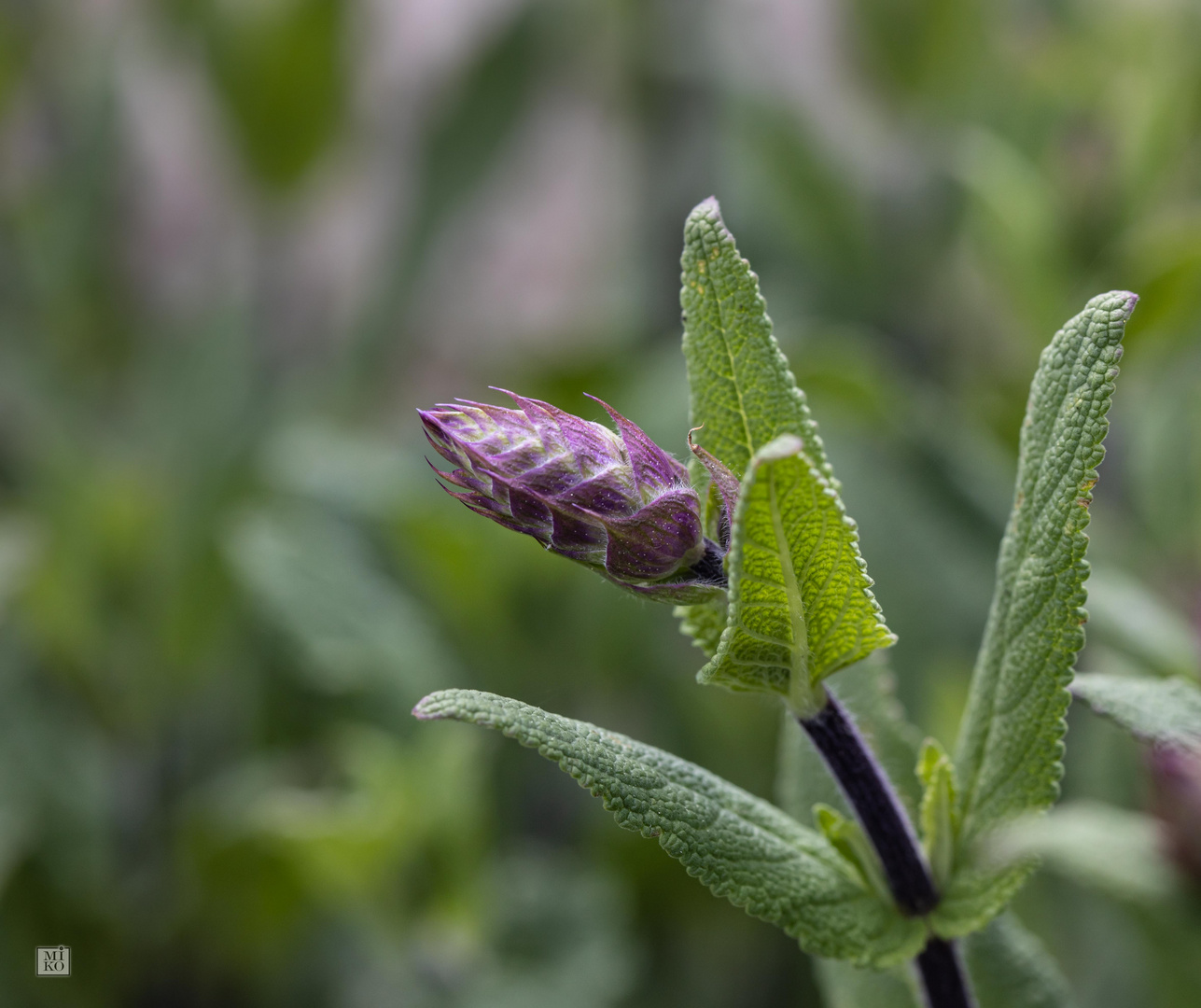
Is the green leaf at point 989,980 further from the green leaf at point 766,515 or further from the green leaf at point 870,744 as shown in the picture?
the green leaf at point 766,515

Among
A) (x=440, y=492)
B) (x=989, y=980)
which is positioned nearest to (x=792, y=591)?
(x=989, y=980)

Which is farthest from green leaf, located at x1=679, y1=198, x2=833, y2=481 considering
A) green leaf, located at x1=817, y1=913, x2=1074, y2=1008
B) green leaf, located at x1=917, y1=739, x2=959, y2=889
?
green leaf, located at x1=817, y1=913, x2=1074, y2=1008

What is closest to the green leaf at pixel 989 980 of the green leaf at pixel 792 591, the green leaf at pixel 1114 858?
the green leaf at pixel 1114 858

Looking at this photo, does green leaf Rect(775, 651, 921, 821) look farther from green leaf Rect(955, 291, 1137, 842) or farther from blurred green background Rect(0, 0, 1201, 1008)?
blurred green background Rect(0, 0, 1201, 1008)

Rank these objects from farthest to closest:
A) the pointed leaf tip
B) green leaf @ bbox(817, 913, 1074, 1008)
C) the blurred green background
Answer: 1. the blurred green background
2. green leaf @ bbox(817, 913, 1074, 1008)
3. the pointed leaf tip

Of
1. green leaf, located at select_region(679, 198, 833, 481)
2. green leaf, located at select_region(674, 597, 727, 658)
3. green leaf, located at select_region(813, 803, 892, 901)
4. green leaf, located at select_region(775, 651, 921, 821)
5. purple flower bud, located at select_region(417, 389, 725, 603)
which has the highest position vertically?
green leaf, located at select_region(679, 198, 833, 481)

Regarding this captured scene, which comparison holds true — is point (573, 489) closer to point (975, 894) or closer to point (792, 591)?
point (792, 591)
